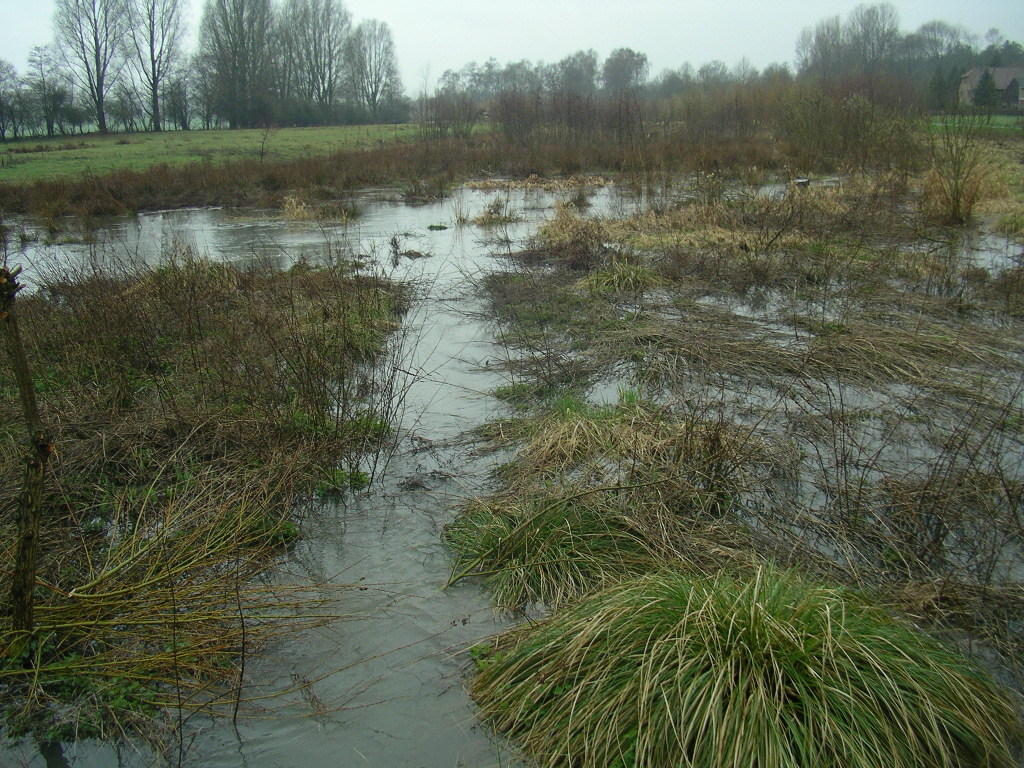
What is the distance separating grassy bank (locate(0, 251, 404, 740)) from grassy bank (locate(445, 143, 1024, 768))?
1.13 m

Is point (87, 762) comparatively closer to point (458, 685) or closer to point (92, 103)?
point (458, 685)

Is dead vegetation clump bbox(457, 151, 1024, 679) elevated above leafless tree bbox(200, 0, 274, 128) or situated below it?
below

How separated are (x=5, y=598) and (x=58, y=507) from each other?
1.31 metres

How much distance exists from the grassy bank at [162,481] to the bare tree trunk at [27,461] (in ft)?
0.60

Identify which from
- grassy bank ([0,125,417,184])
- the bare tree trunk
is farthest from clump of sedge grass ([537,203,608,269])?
grassy bank ([0,125,417,184])

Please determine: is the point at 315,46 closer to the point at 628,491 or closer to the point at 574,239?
the point at 574,239

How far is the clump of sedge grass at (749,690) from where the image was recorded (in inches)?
100

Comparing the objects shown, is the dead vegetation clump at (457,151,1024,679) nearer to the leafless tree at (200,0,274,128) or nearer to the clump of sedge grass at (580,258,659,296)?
the clump of sedge grass at (580,258,659,296)

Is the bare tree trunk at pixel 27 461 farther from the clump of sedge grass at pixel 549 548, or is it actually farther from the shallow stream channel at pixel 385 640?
the clump of sedge grass at pixel 549 548

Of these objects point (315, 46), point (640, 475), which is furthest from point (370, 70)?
point (640, 475)

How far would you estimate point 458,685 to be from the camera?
11.0 feet

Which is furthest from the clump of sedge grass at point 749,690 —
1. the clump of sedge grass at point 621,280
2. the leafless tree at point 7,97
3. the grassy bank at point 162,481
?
the leafless tree at point 7,97

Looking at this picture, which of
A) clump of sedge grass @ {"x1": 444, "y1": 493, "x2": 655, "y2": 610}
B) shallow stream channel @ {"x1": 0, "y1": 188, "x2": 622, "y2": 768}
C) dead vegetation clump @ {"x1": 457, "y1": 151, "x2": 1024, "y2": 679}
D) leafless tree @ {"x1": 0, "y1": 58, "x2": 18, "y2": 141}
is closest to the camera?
shallow stream channel @ {"x1": 0, "y1": 188, "x2": 622, "y2": 768}

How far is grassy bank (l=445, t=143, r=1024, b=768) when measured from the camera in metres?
2.67
